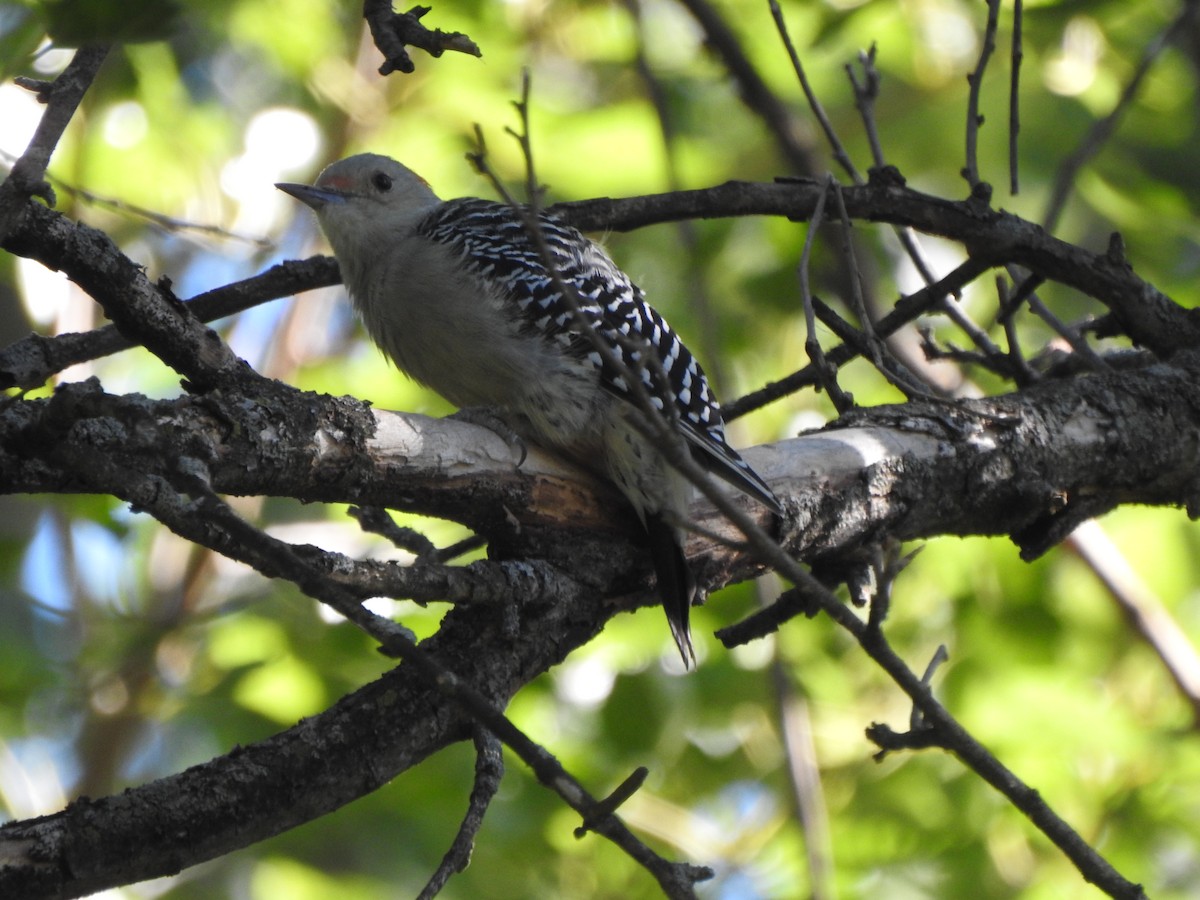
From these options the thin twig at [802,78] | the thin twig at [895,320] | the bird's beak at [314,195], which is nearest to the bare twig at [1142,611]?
the thin twig at [895,320]

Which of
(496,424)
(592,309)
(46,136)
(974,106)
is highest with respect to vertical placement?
(974,106)

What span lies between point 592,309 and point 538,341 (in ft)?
0.86

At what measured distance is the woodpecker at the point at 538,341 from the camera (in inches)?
124

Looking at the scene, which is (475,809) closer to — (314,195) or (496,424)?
(496,424)

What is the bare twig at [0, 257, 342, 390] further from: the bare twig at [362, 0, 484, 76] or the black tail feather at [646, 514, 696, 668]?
the black tail feather at [646, 514, 696, 668]

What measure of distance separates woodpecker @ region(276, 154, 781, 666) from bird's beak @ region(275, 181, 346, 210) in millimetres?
40

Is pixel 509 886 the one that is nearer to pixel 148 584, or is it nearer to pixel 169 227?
pixel 148 584

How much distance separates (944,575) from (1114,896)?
10.8 ft

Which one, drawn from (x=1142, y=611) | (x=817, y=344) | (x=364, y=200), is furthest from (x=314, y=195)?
(x=1142, y=611)

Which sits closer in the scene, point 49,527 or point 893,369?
point 893,369

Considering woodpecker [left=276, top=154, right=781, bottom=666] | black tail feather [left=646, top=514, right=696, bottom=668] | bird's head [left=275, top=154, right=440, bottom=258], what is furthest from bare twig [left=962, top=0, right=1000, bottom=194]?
bird's head [left=275, top=154, right=440, bottom=258]

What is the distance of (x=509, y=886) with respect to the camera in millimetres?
→ 4770

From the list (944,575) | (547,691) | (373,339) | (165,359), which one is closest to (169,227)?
(373,339)

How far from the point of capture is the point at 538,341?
356cm
